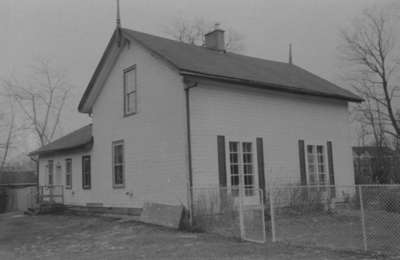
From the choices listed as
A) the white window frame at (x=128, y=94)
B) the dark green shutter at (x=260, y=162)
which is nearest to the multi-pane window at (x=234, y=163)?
the dark green shutter at (x=260, y=162)

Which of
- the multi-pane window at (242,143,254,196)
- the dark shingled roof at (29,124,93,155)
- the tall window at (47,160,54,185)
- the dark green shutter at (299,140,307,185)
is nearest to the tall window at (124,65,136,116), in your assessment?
the dark shingled roof at (29,124,93,155)

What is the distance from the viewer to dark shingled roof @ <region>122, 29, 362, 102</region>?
561 inches

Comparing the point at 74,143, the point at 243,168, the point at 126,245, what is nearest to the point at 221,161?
the point at 243,168

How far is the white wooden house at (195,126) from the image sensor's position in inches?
535

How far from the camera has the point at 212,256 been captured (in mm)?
8555

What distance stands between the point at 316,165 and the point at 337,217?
9.84ft

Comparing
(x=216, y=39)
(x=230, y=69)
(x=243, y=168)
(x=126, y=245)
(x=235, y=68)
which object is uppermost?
(x=216, y=39)

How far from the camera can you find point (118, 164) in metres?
16.5

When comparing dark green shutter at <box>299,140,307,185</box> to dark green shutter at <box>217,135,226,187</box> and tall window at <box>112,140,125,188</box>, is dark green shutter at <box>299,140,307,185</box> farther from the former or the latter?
tall window at <box>112,140,125,188</box>

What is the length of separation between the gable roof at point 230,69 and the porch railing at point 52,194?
14.6 feet

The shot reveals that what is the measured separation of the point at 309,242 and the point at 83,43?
20180 millimetres

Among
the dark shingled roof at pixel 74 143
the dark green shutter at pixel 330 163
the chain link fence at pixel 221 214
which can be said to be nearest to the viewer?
the chain link fence at pixel 221 214

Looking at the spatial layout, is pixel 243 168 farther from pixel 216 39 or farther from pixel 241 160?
pixel 216 39

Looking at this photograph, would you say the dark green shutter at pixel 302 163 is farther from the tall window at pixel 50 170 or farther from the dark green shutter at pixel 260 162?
the tall window at pixel 50 170
